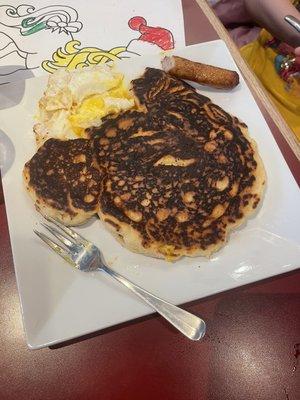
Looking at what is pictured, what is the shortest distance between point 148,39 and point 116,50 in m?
0.14

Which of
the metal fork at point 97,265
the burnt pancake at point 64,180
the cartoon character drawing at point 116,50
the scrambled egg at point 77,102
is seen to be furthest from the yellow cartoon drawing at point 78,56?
the metal fork at point 97,265

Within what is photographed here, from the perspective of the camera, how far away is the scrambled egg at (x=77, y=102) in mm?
1138

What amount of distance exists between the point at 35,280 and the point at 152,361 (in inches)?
13.6

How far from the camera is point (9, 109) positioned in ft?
3.95

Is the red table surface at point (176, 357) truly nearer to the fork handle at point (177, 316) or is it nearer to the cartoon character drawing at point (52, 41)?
the fork handle at point (177, 316)

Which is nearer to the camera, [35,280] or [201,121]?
[35,280]

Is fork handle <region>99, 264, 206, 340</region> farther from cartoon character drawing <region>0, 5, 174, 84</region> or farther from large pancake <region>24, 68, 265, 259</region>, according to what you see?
cartoon character drawing <region>0, 5, 174, 84</region>

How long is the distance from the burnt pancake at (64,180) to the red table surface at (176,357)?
0.26 m

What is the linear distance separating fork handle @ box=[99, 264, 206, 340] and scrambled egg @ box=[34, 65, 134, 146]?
1.62ft

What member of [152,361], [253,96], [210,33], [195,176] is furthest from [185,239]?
[210,33]

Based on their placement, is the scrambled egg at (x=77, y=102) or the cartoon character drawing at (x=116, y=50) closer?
the scrambled egg at (x=77, y=102)

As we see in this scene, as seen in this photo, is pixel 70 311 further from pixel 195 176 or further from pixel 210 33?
pixel 210 33

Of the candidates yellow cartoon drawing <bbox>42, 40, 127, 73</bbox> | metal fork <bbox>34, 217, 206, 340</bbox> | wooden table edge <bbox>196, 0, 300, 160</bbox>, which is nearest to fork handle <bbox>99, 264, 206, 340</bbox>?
metal fork <bbox>34, 217, 206, 340</bbox>

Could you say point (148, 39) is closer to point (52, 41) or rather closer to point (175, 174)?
point (52, 41)
